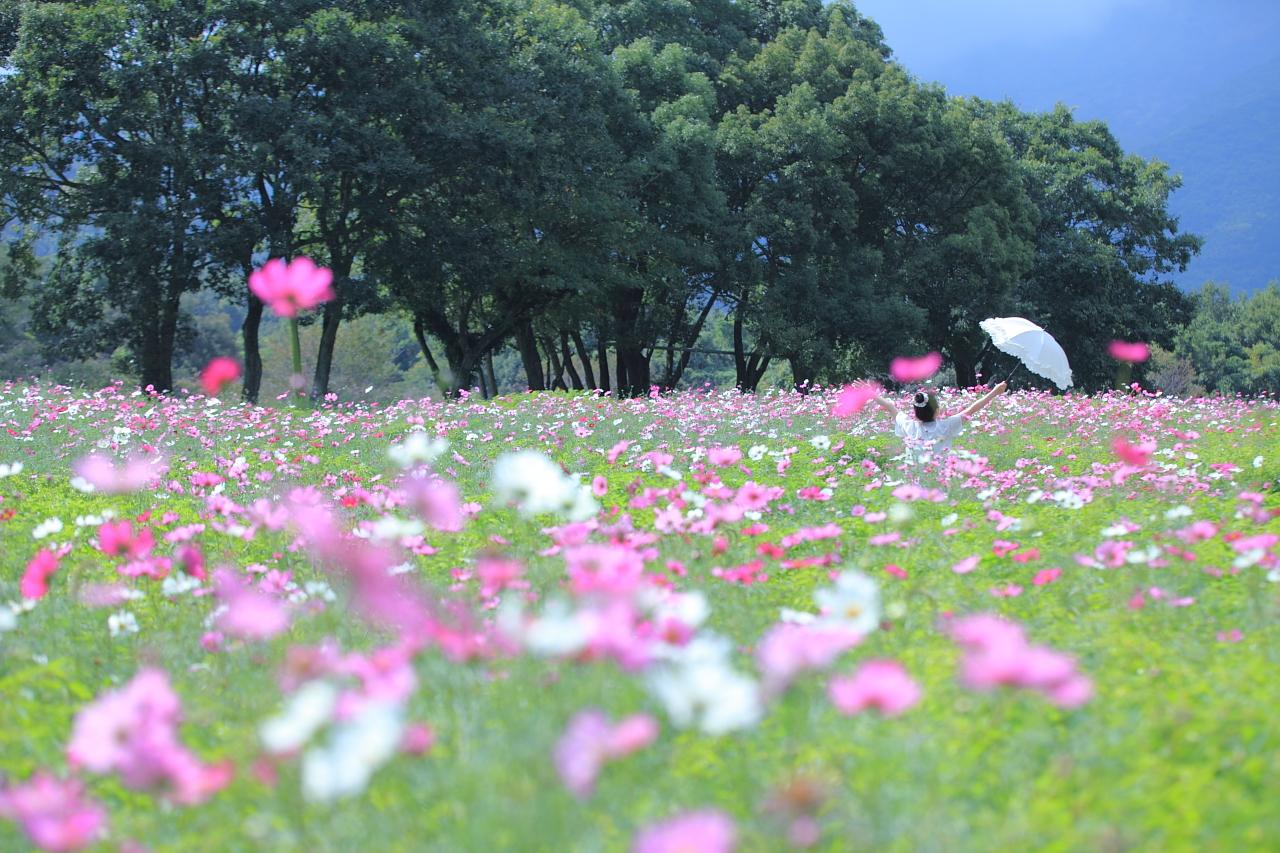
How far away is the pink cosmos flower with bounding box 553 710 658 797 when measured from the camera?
2121 millimetres

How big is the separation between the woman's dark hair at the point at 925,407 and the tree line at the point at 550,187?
45.7ft

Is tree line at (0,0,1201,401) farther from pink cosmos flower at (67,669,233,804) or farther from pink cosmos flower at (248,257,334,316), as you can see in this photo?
pink cosmos flower at (67,669,233,804)

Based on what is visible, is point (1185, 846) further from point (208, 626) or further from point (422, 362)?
point (422, 362)

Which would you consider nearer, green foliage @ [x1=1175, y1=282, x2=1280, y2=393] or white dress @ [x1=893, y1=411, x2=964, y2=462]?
white dress @ [x1=893, y1=411, x2=964, y2=462]

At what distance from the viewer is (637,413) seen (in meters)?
13.3

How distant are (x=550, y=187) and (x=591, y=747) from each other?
2225 centimetres

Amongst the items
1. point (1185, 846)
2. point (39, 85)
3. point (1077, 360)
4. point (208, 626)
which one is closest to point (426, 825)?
point (1185, 846)

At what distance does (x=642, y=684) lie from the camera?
10.8ft

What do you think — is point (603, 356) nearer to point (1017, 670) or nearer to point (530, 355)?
point (530, 355)

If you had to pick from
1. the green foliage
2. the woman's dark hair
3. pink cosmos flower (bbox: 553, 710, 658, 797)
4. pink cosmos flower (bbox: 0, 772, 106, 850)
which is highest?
the green foliage

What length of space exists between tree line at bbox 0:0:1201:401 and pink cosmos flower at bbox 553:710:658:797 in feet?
63.1

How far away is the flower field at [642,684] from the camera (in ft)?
7.67

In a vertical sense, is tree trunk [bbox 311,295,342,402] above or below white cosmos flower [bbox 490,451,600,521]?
above

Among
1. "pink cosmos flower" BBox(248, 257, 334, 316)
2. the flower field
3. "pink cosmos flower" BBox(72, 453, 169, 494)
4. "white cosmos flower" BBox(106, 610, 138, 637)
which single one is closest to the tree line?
"pink cosmos flower" BBox(72, 453, 169, 494)
